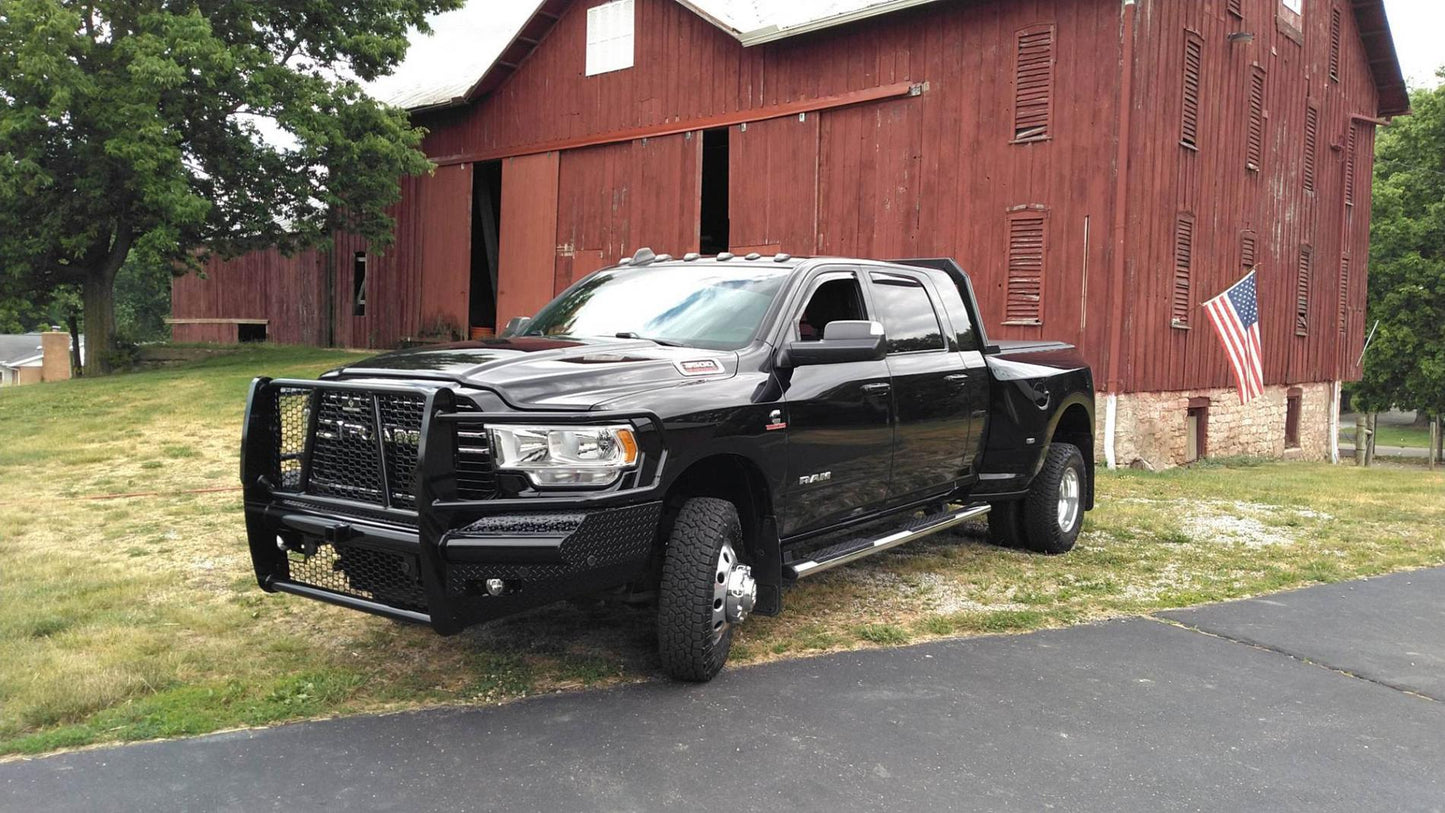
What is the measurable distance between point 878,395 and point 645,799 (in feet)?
9.19

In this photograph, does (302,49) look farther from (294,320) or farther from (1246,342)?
(1246,342)

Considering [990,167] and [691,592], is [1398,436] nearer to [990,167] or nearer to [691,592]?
[990,167]

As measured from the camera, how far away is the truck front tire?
4.47 meters

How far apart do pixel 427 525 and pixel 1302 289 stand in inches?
813

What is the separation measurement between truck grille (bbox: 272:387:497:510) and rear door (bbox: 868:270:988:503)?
261 cm

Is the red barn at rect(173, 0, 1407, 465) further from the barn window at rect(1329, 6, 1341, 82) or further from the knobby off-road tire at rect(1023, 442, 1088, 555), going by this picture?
the knobby off-road tire at rect(1023, 442, 1088, 555)

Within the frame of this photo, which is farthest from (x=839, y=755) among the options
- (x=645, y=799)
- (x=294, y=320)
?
(x=294, y=320)

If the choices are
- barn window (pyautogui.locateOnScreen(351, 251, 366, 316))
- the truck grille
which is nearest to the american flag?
the truck grille

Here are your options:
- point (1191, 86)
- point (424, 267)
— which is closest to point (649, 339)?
point (1191, 86)

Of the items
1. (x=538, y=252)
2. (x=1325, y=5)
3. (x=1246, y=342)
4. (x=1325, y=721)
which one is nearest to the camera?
(x=1325, y=721)

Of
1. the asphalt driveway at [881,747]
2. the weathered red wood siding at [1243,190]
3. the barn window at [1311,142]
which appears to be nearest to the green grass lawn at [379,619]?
the asphalt driveway at [881,747]

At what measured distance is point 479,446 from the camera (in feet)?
13.5

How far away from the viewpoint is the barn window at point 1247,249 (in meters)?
17.6

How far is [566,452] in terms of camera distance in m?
4.18
